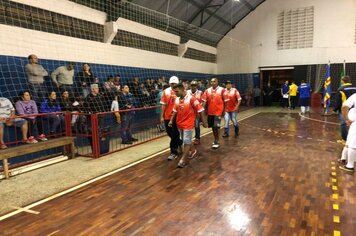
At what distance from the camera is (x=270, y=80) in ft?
67.9

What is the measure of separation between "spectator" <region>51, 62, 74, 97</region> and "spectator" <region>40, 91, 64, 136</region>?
51 centimetres

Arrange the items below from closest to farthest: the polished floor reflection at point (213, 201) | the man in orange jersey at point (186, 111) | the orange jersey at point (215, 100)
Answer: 1. the polished floor reflection at point (213, 201)
2. the man in orange jersey at point (186, 111)
3. the orange jersey at point (215, 100)

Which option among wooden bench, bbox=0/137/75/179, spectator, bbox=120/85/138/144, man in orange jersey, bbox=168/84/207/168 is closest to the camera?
wooden bench, bbox=0/137/75/179

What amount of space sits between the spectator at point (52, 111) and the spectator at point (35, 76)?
21 centimetres

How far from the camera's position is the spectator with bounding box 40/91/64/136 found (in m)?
6.90

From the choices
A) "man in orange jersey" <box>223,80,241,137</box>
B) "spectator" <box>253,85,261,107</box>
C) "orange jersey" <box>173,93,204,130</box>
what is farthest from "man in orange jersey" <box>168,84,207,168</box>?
"spectator" <box>253,85,261,107</box>

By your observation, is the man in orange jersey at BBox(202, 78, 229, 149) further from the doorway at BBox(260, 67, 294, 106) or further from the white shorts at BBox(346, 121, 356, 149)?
the doorway at BBox(260, 67, 294, 106)

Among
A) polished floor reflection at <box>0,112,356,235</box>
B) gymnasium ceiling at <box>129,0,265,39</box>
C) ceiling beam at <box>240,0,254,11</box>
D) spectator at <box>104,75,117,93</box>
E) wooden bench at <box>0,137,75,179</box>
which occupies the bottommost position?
polished floor reflection at <box>0,112,356,235</box>

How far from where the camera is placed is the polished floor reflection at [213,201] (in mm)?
3300

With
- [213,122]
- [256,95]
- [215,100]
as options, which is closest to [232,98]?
[215,100]

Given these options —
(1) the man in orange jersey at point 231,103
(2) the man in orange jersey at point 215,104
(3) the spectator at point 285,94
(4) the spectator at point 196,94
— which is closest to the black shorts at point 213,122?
(2) the man in orange jersey at point 215,104

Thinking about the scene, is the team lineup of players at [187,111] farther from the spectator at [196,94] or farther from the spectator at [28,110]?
the spectator at [28,110]

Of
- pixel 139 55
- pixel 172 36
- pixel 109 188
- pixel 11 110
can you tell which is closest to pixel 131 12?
pixel 139 55

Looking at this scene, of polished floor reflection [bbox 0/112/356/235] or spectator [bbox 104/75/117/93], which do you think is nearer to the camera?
polished floor reflection [bbox 0/112/356/235]
